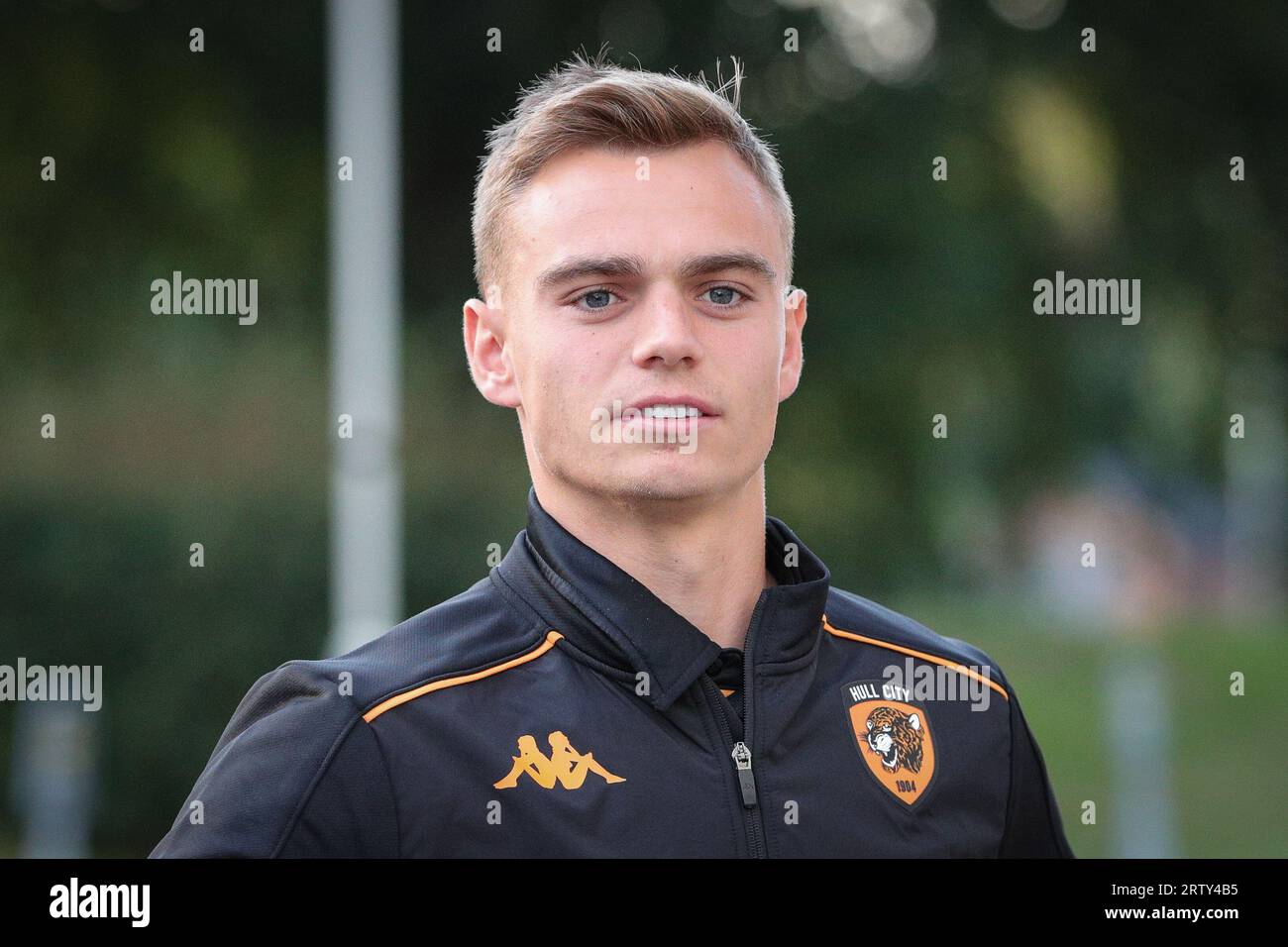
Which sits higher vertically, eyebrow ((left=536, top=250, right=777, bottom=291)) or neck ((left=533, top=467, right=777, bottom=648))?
eyebrow ((left=536, top=250, right=777, bottom=291))

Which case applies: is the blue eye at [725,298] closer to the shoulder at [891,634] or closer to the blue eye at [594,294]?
the blue eye at [594,294]

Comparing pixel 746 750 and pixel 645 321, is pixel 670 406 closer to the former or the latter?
pixel 645 321

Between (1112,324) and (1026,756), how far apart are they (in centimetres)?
779

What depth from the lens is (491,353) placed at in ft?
10.5

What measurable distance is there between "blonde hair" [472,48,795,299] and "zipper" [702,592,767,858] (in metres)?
0.76

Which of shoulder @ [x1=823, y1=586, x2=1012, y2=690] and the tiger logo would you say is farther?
shoulder @ [x1=823, y1=586, x2=1012, y2=690]

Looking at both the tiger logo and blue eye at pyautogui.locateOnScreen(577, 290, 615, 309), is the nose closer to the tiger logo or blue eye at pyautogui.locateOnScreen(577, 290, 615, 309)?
blue eye at pyautogui.locateOnScreen(577, 290, 615, 309)

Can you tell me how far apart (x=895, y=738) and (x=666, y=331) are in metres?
0.87

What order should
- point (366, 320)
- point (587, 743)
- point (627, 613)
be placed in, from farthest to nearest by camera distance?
point (366, 320) → point (627, 613) → point (587, 743)

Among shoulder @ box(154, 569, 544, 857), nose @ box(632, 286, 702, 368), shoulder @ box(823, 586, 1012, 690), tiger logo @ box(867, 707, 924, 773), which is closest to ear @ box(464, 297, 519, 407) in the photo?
nose @ box(632, 286, 702, 368)

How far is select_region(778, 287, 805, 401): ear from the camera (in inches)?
126

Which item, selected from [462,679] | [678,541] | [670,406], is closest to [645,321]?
[670,406]

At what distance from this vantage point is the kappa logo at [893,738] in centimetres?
301
